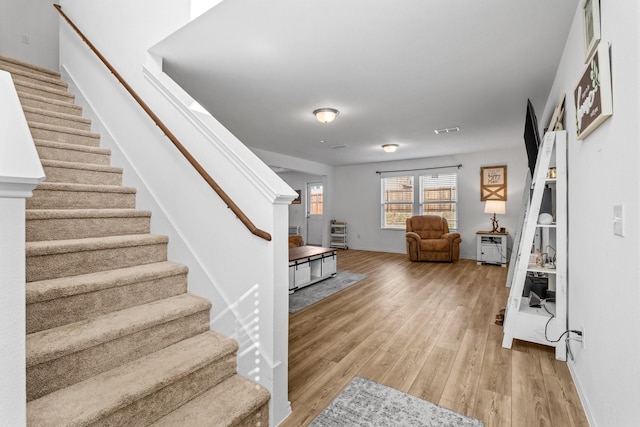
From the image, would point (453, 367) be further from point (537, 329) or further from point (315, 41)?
point (315, 41)

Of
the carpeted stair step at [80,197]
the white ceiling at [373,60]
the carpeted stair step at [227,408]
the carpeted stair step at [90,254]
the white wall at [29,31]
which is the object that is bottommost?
the carpeted stair step at [227,408]

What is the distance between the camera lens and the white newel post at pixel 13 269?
0.77 meters

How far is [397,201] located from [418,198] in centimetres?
58

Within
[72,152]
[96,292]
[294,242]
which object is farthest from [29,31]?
[294,242]

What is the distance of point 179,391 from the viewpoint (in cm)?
148

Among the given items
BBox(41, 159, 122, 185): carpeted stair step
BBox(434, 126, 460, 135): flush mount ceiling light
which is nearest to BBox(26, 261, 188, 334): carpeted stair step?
BBox(41, 159, 122, 185): carpeted stair step

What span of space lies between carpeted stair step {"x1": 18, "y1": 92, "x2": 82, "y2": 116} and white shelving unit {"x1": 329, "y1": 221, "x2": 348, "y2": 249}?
21.5ft

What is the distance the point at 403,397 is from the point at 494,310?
2196mm

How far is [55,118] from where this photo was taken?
8.93ft

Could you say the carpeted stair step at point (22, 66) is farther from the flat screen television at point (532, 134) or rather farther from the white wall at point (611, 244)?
the flat screen television at point (532, 134)

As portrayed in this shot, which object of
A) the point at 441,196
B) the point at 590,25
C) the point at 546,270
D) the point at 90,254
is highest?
the point at 590,25

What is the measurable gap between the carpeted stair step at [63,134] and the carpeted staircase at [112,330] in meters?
0.26

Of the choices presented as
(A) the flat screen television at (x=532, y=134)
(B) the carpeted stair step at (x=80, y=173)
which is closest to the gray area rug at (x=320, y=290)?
(B) the carpeted stair step at (x=80, y=173)

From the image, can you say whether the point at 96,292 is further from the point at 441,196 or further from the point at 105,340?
the point at 441,196
